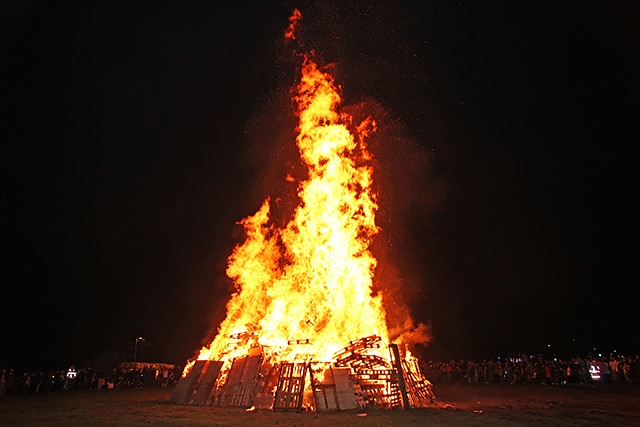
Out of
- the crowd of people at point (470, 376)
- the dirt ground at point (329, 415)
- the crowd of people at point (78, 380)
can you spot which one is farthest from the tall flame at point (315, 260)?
the crowd of people at point (470, 376)

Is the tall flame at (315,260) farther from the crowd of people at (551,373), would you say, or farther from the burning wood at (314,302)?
the crowd of people at (551,373)

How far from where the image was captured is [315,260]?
19875 millimetres

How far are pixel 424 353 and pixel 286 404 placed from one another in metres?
68.2

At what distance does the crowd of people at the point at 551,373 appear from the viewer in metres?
28.1

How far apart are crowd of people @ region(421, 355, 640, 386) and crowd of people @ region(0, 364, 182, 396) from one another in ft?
61.5

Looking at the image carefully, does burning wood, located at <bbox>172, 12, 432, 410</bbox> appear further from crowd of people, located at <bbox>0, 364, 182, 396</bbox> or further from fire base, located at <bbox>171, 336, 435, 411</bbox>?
crowd of people, located at <bbox>0, 364, 182, 396</bbox>

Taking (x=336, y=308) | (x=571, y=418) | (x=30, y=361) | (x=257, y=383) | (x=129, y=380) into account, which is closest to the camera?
(x=571, y=418)

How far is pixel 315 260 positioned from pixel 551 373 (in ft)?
63.1

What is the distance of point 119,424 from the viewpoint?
468 inches

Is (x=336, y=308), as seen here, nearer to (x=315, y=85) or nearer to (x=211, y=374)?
(x=211, y=374)

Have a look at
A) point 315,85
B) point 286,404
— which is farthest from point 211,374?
point 315,85

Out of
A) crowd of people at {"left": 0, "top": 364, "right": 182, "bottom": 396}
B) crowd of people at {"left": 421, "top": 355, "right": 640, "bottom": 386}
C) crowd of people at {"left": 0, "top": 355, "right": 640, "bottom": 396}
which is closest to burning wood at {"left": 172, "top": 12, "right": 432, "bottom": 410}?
crowd of people at {"left": 0, "top": 364, "right": 182, "bottom": 396}

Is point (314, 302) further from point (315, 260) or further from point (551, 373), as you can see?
point (551, 373)

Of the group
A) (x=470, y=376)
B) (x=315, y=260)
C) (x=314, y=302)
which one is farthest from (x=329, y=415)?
(x=470, y=376)
